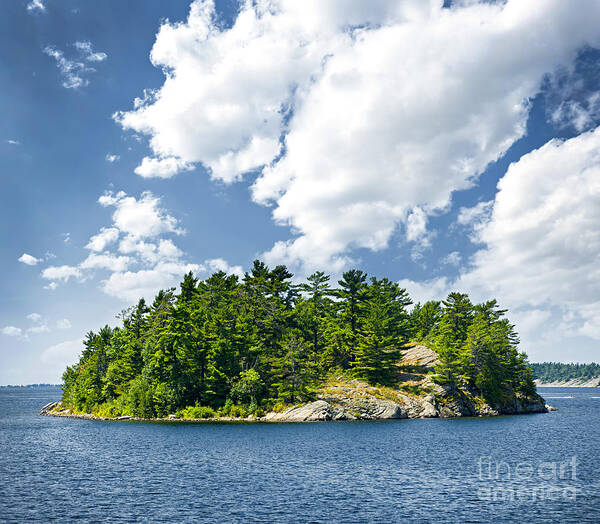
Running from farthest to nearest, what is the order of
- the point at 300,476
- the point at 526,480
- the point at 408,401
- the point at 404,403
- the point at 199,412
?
the point at 408,401 → the point at 404,403 → the point at 199,412 → the point at 300,476 → the point at 526,480

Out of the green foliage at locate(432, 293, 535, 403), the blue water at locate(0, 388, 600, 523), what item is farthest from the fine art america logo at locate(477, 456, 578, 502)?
the green foliage at locate(432, 293, 535, 403)

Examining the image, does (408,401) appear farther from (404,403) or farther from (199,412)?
(199,412)

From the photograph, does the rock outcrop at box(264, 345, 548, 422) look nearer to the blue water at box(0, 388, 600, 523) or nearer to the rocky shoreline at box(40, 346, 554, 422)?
the rocky shoreline at box(40, 346, 554, 422)

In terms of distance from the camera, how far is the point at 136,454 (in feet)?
167

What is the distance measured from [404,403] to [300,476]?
196 ft

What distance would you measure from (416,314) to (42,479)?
145 m

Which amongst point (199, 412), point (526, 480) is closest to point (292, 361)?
point (199, 412)

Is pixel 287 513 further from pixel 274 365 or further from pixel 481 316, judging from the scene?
pixel 481 316

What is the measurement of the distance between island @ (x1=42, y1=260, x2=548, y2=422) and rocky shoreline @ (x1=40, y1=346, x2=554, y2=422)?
25 cm

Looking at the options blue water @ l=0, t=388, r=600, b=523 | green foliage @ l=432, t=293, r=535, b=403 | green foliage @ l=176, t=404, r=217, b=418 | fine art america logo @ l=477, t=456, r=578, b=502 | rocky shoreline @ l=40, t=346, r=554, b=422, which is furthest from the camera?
green foliage @ l=432, t=293, r=535, b=403

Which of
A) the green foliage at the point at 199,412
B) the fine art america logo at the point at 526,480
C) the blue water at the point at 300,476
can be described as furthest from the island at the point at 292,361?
the fine art america logo at the point at 526,480

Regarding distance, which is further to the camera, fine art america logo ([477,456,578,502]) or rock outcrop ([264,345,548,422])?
rock outcrop ([264,345,548,422])

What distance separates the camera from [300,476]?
3972 cm

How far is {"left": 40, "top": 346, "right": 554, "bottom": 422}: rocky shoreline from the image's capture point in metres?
86.5
